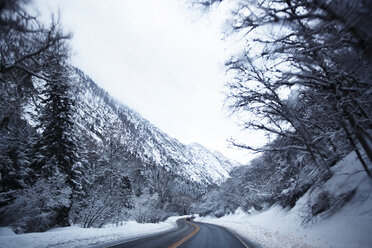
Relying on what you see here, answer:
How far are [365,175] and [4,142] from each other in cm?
1484

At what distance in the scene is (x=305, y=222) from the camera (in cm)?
869

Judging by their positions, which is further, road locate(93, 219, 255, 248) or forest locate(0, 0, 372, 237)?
road locate(93, 219, 255, 248)

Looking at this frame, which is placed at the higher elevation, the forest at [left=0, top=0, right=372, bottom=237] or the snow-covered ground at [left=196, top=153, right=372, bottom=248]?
the forest at [left=0, top=0, right=372, bottom=237]

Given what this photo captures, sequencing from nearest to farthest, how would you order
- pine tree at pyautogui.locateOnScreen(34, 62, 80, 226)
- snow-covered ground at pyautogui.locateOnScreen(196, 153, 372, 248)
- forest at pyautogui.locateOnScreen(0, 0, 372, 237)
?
forest at pyautogui.locateOnScreen(0, 0, 372, 237)
snow-covered ground at pyautogui.locateOnScreen(196, 153, 372, 248)
pine tree at pyautogui.locateOnScreen(34, 62, 80, 226)

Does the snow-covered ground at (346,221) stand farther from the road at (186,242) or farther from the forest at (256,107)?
the road at (186,242)

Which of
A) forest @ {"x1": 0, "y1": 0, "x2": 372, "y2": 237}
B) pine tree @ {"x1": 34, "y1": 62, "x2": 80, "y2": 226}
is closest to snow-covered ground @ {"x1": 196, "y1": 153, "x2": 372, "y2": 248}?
forest @ {"x1": 0, "y1": 0, "x2": 372, "y2": 237}

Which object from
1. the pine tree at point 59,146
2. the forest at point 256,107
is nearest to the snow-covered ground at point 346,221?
the forest at point 256,107

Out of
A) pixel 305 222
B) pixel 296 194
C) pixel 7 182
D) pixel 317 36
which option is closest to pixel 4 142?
pixel 7 182

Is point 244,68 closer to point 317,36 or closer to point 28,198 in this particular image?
point 317,36

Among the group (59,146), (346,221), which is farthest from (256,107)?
(59,146)

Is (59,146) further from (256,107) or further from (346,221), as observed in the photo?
(346,221)

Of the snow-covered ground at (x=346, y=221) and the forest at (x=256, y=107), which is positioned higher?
the forest at (x=256, y=107)

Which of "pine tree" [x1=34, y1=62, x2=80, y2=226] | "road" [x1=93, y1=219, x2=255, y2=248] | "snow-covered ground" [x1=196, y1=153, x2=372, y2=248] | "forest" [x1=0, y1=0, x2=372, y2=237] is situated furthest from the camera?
"pine tree" [x1=34, y1=62, x2=80, y2=226]

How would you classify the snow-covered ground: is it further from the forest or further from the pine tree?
the pine tree
